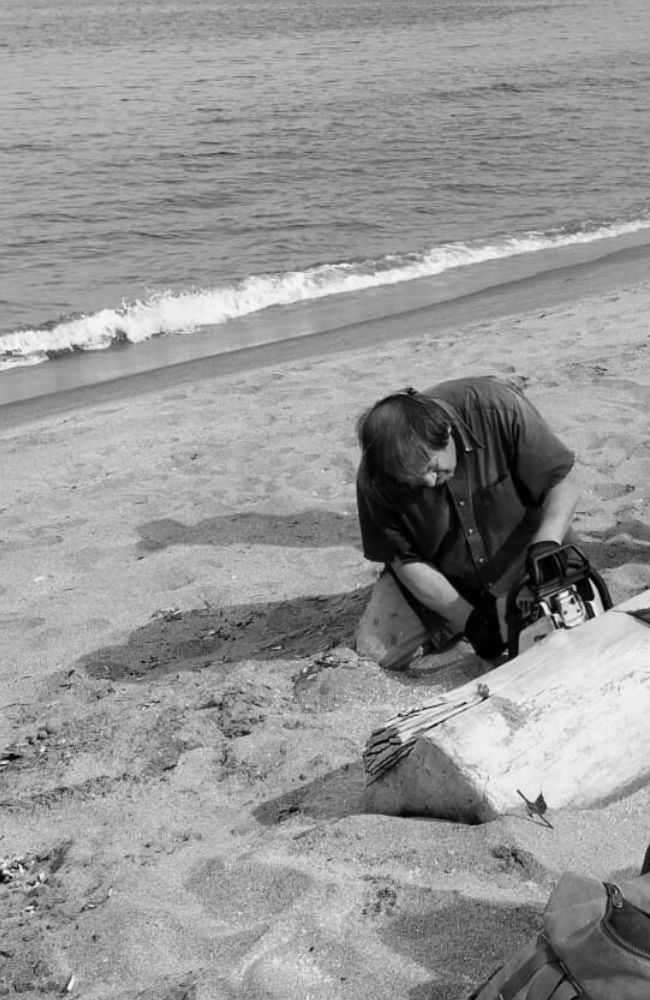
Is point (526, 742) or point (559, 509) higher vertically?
point (559, 509)

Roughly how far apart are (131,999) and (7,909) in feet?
1.76

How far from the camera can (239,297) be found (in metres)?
11.7

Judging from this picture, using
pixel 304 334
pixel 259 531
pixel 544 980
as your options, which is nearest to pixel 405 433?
pixel 544 980

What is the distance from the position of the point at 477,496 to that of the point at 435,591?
324 mm

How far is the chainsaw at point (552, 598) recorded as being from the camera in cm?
346

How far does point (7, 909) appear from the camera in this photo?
2.96m

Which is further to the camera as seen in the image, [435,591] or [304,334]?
[304,334]

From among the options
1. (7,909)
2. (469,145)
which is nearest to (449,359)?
(7,909)

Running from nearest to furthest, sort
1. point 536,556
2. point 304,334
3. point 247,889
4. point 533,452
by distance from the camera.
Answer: point 247,889, point 536,556, point 533,452, point 304,334

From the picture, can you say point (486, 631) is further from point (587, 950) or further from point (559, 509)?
point (587, 950)

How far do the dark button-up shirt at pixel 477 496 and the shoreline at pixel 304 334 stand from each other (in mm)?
5033

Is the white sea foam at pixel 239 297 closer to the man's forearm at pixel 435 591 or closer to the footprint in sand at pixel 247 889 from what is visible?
the man's forearm at pixel 435 591

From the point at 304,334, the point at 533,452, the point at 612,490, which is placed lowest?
the point at 304,334

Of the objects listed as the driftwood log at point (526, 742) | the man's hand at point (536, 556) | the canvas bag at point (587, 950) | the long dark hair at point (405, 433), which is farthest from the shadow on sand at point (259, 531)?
the canvas bag at point (587, 950)
